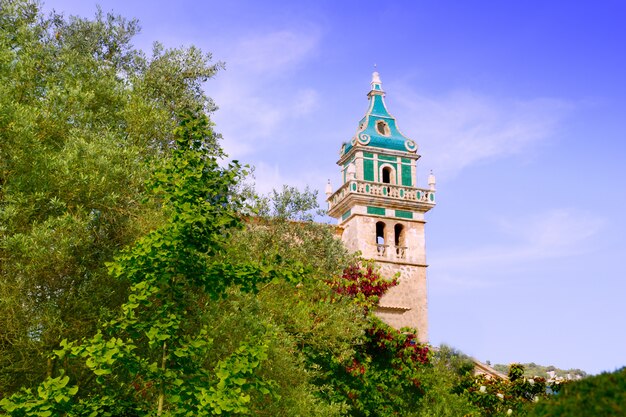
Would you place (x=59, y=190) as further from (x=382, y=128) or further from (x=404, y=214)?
(x=382, y=128)

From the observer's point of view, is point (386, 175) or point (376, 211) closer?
point (376, 211)

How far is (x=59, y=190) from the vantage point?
1555 cm

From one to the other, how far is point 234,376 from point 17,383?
604 cm

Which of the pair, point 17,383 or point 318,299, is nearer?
point 17,383

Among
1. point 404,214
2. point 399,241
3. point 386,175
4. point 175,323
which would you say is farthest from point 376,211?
point 175,323

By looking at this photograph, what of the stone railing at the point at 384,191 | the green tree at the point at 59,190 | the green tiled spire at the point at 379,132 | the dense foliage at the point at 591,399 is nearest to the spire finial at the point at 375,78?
the green tiled spire at the point at 379,132

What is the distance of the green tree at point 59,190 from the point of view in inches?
578

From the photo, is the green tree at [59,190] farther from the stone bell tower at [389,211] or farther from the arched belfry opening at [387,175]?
the arched belfry opening at [387,175]

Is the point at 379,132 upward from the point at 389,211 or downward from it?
upward

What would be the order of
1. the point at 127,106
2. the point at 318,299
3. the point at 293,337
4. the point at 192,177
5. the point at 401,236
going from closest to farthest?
the point at 192,177 → the point at 127,106 → the point at 293,337 → the point at 318,299 → the point at 401,236

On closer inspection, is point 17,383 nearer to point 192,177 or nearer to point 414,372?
point 192,177

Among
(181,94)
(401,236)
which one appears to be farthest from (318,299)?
(401,236)

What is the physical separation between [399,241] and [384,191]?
319 cm

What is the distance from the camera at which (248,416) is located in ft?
51.9
